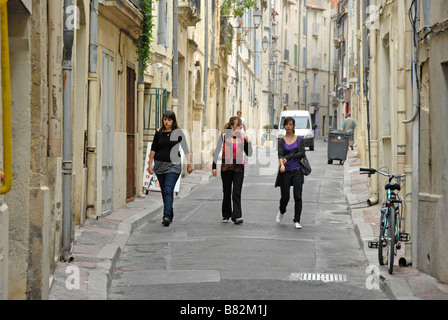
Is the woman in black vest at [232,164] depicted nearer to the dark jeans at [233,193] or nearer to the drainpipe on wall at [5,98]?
the dark jeans at [233,193]

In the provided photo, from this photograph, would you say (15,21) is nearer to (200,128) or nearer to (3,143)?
(3,143)

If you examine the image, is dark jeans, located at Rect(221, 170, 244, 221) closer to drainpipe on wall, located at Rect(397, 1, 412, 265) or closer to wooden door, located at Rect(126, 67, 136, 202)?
wooden door, located at Rect(126, 67, 136, 202)

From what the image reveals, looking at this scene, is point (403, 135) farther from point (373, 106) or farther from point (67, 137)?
point (373, 106)

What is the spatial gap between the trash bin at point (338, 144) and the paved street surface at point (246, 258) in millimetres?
12630

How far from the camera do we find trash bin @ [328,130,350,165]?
100ft

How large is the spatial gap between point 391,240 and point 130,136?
9.35 m

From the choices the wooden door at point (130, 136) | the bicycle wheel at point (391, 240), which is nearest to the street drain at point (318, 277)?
the bicycle wheel at point (391, 240)

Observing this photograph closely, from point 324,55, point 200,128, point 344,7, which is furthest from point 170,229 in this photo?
point 324,55

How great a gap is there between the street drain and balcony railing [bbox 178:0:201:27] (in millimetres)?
15654

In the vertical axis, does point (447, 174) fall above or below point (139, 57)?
below

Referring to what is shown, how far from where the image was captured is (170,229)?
45.8 feet

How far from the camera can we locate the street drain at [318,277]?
30.8ft

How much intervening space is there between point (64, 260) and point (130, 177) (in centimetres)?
820

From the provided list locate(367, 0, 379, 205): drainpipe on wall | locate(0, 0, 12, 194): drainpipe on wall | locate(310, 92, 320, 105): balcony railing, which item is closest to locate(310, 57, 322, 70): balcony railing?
locate(310, 92, 320, 105): balcony railing
